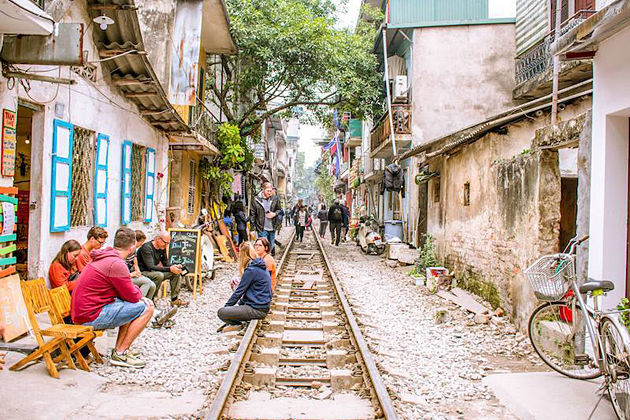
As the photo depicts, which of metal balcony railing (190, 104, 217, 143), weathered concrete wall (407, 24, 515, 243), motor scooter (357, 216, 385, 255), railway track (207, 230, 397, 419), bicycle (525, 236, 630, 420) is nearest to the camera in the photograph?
bicycle (525, 236, 630, 420)

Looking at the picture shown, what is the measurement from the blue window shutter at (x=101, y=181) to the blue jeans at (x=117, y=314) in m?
2.90

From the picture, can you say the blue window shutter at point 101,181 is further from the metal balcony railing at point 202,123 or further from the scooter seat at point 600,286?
the scooter seat at point 600,286

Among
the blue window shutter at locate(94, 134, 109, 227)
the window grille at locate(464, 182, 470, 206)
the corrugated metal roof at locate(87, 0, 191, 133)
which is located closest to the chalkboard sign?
the blue window shutter at locate(94, 134, 109, 227)

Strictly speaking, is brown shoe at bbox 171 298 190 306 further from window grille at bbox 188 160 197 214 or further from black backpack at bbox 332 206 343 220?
black backpack at bbox 332 206 343 220

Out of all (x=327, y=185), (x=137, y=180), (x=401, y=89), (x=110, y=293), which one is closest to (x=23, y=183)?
(x=137, y=180)

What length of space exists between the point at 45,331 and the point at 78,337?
1.00ft

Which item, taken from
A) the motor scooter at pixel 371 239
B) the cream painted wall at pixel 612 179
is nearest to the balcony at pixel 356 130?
the motor scooter at pixel 371 239

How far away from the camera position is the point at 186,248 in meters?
9.63

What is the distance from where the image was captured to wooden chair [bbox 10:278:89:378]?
16.0ft

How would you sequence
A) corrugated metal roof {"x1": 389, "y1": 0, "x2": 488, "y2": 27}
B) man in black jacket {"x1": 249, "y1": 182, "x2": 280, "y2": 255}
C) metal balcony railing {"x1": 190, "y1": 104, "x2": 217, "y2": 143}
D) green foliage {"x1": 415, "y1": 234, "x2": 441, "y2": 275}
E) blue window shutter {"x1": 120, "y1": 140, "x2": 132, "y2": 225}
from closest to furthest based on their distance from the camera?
blue window shutter {"x1": 120, "y1": 140, "x2": 132, "y2": 225}, green foliage {"x1": 415, "y1": 234, "x2": 441, "y2": 275}, man in black jacket {"x1": 249, "y1": 182, "x2": 280, "y2": 255}, metal balcony railing {"x1": 190, "y1": 104, "x2": 217, "y2": 143}, corrugated metal roof {"x1": 389, "y1": 0, "x2": 488, "y2": 27}

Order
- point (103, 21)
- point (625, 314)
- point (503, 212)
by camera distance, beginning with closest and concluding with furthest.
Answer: point (625, 314), point (103, 21), point (503, 212)

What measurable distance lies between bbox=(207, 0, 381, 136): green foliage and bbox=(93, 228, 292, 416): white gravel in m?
11.1

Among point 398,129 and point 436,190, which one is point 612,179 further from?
point 398,129

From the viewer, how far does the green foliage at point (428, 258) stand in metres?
12.8
